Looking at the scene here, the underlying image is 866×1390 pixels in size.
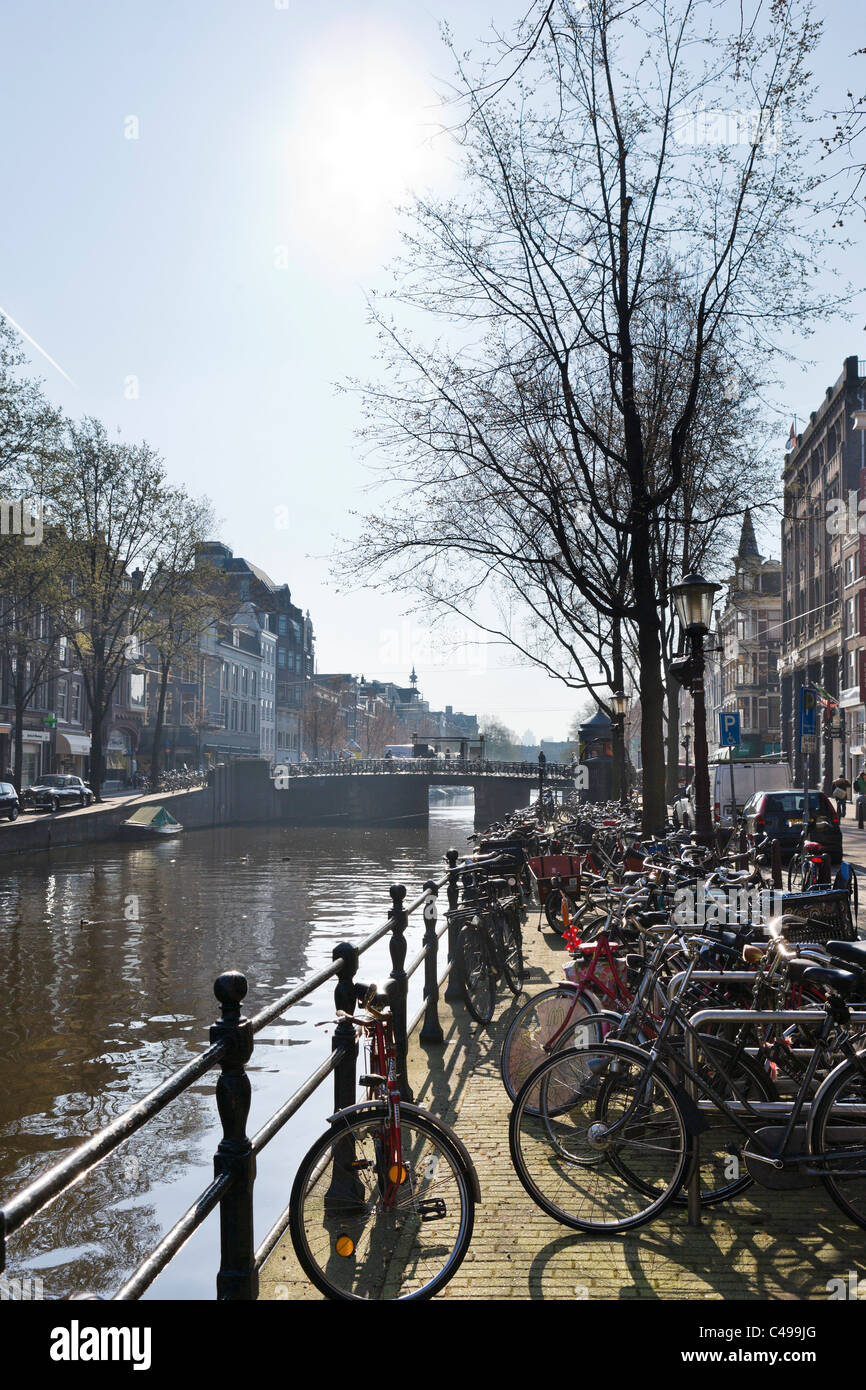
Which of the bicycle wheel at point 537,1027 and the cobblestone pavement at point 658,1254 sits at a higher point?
the bicycle wheel at point 537,1027

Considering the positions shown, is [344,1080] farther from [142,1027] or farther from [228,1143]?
[142,1027]

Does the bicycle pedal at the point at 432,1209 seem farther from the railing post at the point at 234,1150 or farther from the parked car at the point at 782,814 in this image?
the parked car at the point at 782,814

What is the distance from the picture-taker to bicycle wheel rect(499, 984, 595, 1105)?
19.0 feet

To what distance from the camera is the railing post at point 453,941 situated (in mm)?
9133

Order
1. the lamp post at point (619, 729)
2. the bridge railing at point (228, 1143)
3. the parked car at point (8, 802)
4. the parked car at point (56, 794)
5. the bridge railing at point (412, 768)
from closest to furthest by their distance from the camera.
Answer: the bridge railing at point (228, 1143) → the lamp post at point (619, 729) → the parked car at point (8, 802) → the parked car at point (56, 794) → the bridge railing at point (412, 768)

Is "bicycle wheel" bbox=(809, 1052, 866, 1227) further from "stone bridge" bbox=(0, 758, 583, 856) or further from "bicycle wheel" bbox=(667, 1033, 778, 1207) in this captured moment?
"stone bridge" bbox=(0, 758, 583, 856)

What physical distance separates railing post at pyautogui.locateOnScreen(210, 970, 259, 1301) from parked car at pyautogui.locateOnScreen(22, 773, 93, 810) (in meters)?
42.2

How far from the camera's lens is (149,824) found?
44.5 metres

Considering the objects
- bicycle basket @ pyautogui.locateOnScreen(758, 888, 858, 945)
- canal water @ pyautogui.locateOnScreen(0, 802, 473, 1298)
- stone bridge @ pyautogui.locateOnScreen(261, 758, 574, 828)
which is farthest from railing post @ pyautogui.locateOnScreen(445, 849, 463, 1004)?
stone bridge @ pyautogui.locateOnScreen(261, 758, 574, 828)

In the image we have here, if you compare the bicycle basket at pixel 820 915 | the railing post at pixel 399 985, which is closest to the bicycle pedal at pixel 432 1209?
the railing post at pixel 399 985

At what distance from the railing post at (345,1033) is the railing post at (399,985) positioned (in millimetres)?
1272

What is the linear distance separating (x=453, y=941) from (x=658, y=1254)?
4.78 m
